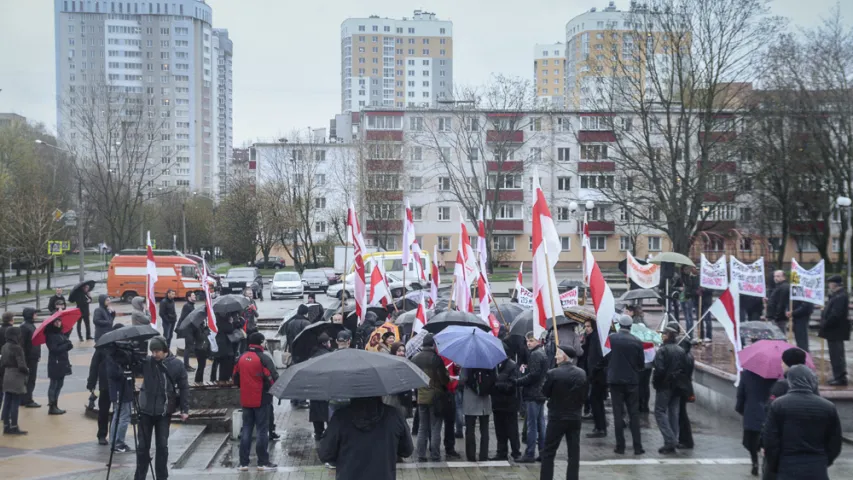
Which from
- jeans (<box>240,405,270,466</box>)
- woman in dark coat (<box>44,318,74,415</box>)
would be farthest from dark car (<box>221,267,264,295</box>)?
jeans (<box>240,405,270,466</box>)

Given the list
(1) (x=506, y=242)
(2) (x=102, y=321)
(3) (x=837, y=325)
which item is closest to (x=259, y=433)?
(2) (x=102, y=321)

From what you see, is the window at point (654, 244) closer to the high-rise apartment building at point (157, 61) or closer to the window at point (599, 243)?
the window at point (599, 243)

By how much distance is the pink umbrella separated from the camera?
30.7ft

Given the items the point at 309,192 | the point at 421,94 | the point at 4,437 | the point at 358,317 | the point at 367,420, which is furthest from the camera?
the point at 421,94

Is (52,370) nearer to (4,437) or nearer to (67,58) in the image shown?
(4,437)

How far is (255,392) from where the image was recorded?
A: 10.1m

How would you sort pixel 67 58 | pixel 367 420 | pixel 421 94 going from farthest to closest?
pixel 421 94 < pixel 67 58 < pixel 367 420

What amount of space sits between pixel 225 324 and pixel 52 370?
10.5ft

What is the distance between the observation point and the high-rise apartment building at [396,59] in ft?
→ 568

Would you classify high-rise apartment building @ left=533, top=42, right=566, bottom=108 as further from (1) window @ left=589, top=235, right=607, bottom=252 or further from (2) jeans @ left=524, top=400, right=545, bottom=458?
(2) jeans @ left=524, top=400, right=545, bottom=458

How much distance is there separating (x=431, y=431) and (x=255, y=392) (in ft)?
8.04

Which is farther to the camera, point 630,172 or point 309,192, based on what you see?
point 309,192

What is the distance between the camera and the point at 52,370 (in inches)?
521

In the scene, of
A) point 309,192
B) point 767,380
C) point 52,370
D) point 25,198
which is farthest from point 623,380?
point 309,192
